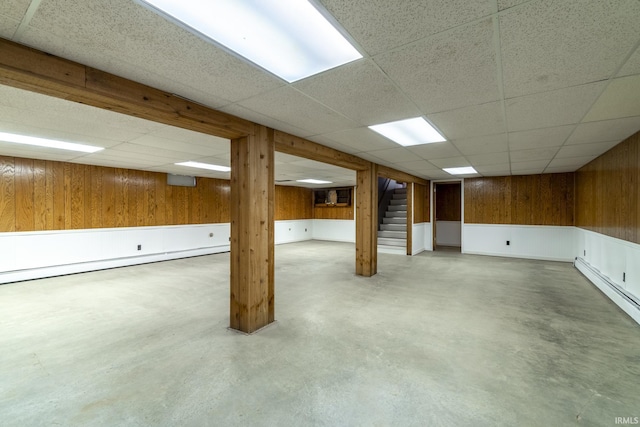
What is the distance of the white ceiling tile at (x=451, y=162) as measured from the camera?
4.78 meters

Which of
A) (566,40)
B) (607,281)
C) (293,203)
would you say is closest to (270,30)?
(566,40)

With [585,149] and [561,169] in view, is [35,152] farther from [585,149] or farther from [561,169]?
[561,169]

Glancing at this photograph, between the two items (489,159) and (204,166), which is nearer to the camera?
(489,159)

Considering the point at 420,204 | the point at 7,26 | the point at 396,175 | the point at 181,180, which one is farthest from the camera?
the point at 420,204

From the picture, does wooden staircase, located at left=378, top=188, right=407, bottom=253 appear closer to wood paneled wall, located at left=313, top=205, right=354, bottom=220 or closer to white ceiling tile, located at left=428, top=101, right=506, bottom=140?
wood paneled wall, located at left=313, top=205, right=354, bottom=220

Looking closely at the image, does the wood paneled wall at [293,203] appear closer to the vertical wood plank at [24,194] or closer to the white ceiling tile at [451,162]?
the white ceiling tile at [451,162]

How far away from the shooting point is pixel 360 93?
82.3 inches

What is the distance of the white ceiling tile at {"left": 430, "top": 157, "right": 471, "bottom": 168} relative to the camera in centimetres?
478

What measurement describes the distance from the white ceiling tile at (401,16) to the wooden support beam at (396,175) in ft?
13.5

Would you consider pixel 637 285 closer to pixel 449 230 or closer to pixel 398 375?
pixel 398 375

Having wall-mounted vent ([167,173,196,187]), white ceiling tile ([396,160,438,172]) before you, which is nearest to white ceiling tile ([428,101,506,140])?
white ceiling tile ([396,160,438,172])

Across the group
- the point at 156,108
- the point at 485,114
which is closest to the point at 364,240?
the point at 485,114

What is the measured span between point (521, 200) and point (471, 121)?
18.3 feet

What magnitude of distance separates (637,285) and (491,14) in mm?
3887
